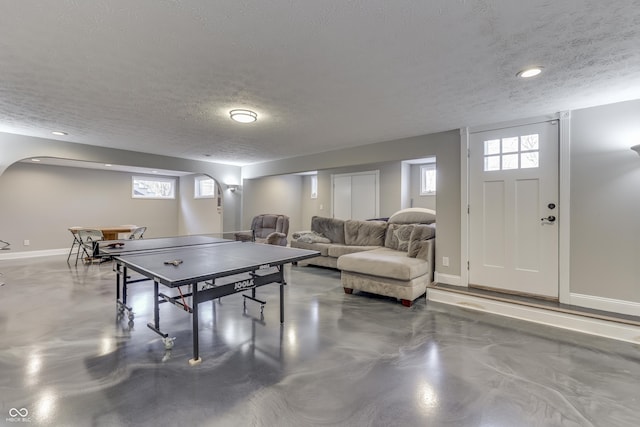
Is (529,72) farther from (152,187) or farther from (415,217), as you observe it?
(152,187)

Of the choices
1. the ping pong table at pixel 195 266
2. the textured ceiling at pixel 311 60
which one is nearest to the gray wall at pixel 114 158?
the textured ceiling at pixel 311 60

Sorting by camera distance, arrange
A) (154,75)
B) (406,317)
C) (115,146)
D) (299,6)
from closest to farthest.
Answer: (299,6) → (154,75) → (406,317) → (115,146)

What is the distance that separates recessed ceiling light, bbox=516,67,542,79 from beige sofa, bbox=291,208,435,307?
225 cm

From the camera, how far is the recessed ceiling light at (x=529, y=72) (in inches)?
86.6

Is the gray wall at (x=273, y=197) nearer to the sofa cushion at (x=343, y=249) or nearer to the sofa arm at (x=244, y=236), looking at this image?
the sofa arm at (x=244, y=236)

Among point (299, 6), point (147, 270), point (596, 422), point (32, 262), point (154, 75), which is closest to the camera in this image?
point (299, 6)

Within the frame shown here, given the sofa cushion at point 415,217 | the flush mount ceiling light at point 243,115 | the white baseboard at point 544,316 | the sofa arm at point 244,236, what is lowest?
the white baseboard at point 544,316

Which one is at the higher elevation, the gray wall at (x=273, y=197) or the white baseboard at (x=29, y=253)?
the gray wall at (x=273, y=197)

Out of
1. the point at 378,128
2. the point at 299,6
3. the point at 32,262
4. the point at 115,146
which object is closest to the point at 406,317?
the point at 378,128

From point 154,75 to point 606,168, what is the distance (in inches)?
175

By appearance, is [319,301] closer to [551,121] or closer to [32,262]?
[551,121]

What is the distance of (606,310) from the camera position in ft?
9.65

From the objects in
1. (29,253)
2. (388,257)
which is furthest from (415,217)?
(29,253)

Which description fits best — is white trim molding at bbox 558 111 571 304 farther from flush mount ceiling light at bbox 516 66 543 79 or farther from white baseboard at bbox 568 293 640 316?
flush mount ceiling light at bbox 516 66 543 79
